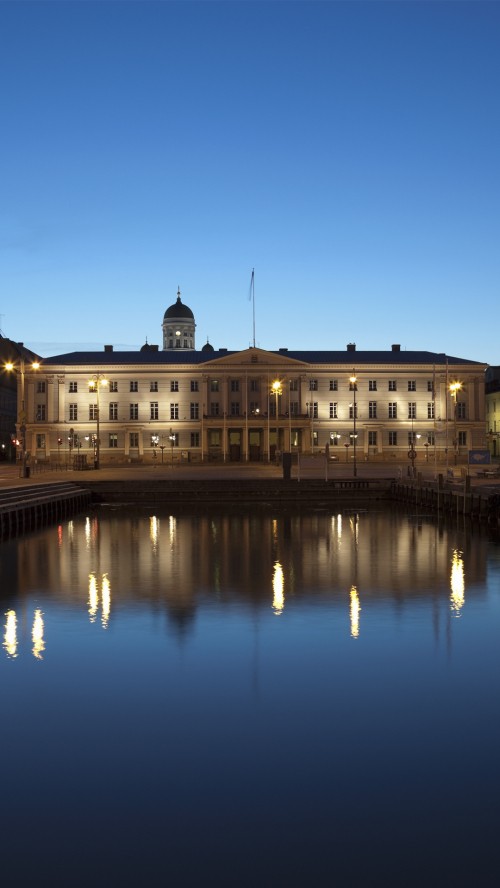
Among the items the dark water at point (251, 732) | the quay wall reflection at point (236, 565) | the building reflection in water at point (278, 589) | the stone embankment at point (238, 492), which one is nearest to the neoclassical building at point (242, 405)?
the stone embankment at point (238, 492)

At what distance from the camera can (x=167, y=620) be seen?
2655 centimetres

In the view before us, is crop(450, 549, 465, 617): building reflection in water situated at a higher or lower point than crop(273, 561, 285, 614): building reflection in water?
lower

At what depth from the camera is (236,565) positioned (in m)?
38.8

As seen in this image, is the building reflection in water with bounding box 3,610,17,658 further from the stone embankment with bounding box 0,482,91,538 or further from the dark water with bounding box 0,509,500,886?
the stone embankment with bounding box 0,482,91,538

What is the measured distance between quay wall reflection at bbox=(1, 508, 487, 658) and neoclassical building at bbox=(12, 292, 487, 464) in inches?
2645

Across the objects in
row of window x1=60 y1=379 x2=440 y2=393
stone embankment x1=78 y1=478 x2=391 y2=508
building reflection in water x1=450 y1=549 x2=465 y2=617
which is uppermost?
row of window x1=60 y1=379 x2=440 y2=393

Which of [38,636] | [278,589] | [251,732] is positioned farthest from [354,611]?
[251,732]

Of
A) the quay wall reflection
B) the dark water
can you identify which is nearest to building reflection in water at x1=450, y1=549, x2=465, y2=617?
the quay wall reflection

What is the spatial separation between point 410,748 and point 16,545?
34153 mm

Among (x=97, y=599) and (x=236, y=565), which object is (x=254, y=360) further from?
(x=97, y=599)

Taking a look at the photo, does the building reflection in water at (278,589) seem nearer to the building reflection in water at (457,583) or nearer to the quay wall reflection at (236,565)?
the quay wall reflection at (236,565)

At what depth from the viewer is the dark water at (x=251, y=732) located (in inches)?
457

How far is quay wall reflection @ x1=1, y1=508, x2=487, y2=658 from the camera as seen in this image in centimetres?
3003

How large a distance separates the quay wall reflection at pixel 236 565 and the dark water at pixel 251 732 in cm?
26
